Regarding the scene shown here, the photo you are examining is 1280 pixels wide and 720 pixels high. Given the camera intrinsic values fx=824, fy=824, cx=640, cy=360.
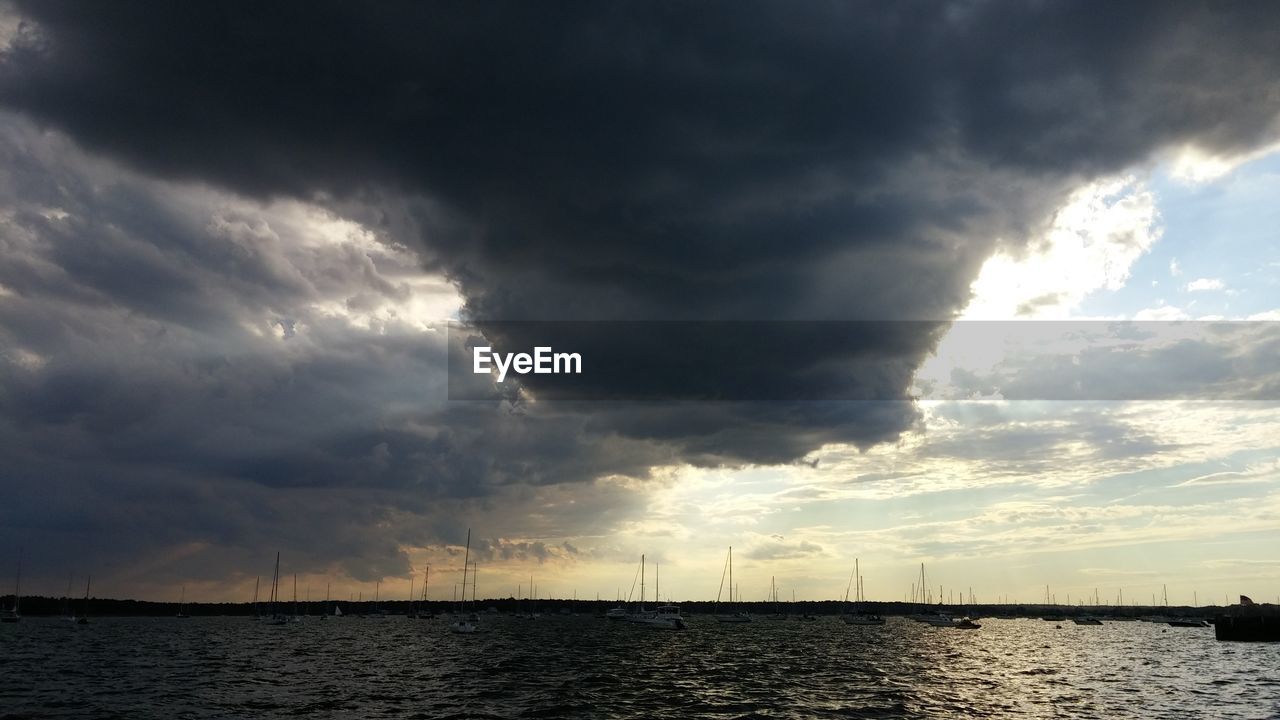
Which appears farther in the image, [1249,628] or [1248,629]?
[1248,629]

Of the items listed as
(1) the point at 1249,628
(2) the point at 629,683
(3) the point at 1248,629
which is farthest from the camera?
(3) the point at 1248,629

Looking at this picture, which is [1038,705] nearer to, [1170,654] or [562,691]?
[562,691]

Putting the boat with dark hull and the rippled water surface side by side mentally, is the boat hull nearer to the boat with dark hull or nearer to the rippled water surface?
the boat with dark hull

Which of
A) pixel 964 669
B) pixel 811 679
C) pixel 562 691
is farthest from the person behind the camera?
pixel 964 669

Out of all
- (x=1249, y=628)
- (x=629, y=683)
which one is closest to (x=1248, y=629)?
(x=1249, y=628)

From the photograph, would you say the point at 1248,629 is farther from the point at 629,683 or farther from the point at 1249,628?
the point at 629,683

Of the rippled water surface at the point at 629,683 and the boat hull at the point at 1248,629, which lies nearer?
the rippled water surface at the point at 629,683

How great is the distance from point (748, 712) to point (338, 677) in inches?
1886

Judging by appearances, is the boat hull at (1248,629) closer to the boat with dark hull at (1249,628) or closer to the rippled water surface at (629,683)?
the boat with dark hull at (1249,628)

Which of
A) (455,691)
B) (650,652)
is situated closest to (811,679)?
(455,691)

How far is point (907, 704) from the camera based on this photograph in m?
64.7

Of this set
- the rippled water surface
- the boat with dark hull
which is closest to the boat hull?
the boat with dark hull

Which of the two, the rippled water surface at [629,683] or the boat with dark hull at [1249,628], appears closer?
the rippled water surface at [629,683]

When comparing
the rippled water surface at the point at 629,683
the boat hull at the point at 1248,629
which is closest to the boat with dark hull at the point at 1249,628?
the boat hull at the point at 1248,629
